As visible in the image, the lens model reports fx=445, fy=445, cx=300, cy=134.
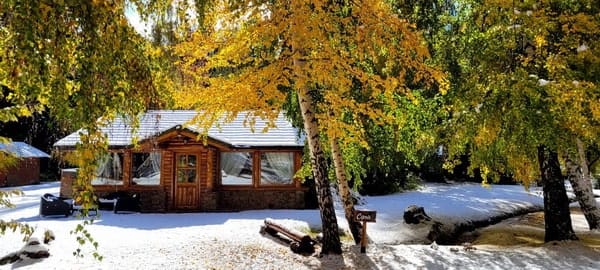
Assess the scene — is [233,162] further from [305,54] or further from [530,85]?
[530,85]

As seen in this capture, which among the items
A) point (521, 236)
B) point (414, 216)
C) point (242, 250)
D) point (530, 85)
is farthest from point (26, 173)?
point (530, 85)

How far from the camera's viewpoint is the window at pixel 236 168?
17375 mm

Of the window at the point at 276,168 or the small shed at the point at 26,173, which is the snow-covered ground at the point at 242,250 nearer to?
the window at the point at 276,168

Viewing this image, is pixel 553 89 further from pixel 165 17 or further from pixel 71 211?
pixel 71 211

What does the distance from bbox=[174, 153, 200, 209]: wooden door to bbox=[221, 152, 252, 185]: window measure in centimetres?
107

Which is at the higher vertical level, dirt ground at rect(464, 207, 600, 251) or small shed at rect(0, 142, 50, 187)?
small shed at rect(0, 142, 50, 187)

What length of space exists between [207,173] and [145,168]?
2541 mm

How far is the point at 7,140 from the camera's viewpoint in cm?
438

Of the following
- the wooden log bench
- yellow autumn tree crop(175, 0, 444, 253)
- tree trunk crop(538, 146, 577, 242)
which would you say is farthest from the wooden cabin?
tree trunk crop(538, 146, 577, 242)

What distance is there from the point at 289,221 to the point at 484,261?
608 cm

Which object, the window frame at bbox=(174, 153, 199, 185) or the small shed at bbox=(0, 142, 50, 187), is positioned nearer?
the window frame at bbox=(174, 153, 199, 185)

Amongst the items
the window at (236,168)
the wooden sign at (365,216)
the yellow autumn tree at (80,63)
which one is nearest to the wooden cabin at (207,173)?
the window at (236,168)

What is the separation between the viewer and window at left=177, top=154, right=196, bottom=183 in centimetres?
1706

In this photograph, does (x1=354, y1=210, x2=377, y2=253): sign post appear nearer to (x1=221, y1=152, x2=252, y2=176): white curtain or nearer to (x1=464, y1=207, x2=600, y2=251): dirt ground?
(x1=464, y1=207, x2=600, y2=251): dirt ground
